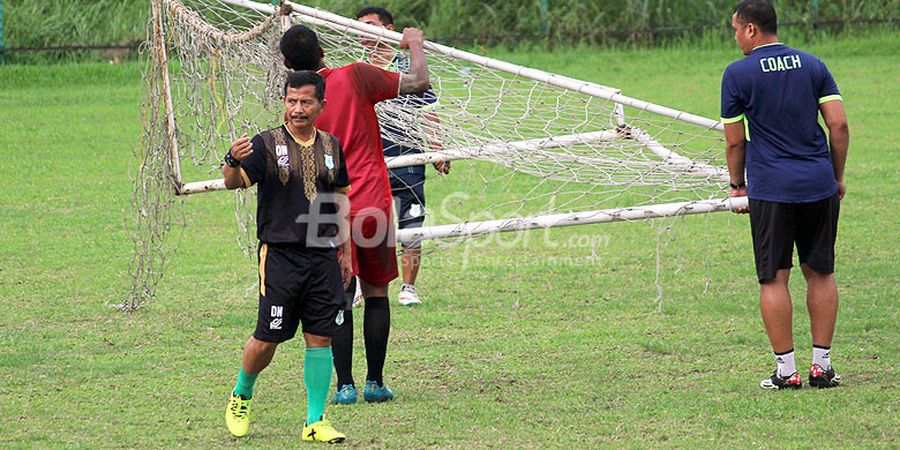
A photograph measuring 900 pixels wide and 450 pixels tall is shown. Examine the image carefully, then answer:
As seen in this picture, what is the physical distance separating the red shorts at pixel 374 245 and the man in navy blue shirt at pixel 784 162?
1752 millimetres

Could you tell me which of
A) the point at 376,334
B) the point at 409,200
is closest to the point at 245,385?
the point at 376,334

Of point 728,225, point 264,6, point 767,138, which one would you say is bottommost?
point 728,225

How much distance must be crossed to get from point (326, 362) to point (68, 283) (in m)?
4.16

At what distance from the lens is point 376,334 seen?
6398mm

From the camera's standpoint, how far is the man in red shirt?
20.3 feet

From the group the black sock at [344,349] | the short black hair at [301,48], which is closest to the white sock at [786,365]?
the black sock at [344,349]

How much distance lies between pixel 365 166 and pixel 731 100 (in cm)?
184

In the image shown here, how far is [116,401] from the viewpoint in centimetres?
633

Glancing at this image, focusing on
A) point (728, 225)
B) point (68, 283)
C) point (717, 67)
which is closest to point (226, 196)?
point (68, 283)

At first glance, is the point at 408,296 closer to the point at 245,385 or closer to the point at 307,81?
the point at 245,385

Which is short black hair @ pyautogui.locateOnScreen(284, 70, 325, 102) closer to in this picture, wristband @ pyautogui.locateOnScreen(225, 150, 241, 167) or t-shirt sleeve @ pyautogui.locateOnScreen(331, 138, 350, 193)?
t-shirt sleeve @ pyautogui.locateOnScreen(331, 138, 350, 193)

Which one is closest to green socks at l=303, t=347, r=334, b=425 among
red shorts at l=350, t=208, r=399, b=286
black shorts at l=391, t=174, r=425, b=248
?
red shorts at l=350, t=208, r=399, b=286

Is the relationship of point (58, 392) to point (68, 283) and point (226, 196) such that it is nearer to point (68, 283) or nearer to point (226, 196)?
point (68, 283)

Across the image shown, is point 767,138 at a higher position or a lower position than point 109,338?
higher
